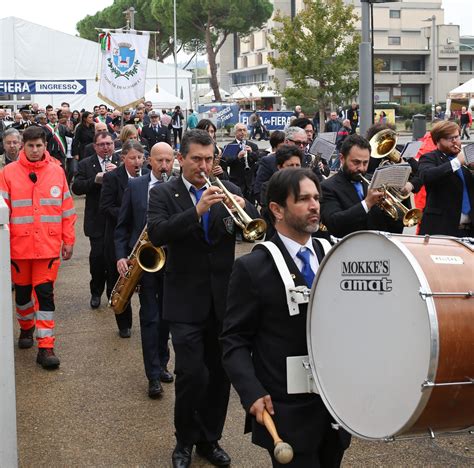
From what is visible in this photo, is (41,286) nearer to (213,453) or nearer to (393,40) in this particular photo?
(213,453)

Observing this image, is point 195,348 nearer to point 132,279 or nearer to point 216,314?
point 216,314

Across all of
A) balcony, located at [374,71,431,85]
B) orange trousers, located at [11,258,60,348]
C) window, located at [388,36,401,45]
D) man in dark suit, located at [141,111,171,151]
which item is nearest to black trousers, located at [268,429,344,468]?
orange trousers, located at [11,258,60,348]

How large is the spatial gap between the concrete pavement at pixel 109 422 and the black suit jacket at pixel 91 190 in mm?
1401

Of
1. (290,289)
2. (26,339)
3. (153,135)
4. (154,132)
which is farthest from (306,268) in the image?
(154,132)

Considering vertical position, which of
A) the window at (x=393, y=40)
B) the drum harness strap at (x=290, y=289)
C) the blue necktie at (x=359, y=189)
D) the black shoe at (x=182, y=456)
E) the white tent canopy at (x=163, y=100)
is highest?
the window at (x=393, y=40)

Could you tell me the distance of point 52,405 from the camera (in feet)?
19.7

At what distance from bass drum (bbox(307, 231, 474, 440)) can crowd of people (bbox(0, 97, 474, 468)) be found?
23cm

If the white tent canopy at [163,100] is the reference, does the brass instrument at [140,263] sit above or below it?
below

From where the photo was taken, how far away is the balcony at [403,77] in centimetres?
8425

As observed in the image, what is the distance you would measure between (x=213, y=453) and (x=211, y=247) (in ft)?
4.07

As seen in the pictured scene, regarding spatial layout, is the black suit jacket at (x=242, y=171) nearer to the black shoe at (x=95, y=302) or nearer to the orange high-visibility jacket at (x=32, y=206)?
the black shoe at (x=95, y=302)

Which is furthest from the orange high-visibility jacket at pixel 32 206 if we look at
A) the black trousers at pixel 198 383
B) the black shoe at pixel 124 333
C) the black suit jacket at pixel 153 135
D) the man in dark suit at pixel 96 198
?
the black suit jacket at pixel 153 135

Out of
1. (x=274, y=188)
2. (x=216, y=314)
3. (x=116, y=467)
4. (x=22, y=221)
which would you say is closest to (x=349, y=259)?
(x=274, y=188)

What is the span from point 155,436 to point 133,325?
2904 millimetres
